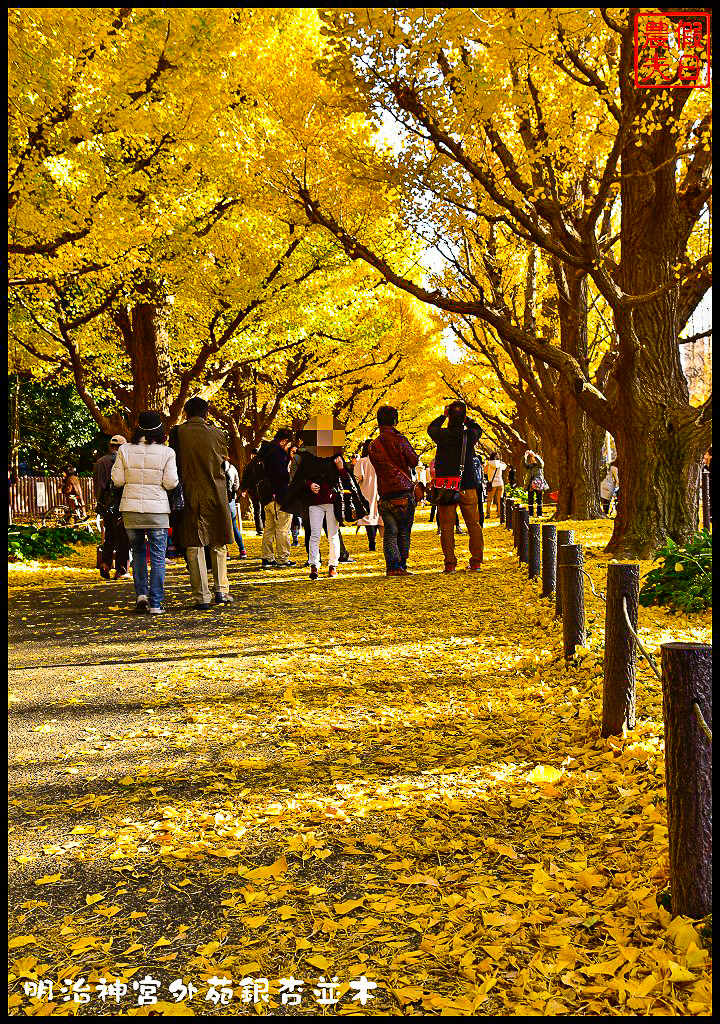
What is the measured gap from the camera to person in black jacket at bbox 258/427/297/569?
12.4 meters

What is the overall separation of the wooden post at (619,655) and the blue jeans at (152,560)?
5.42 metres

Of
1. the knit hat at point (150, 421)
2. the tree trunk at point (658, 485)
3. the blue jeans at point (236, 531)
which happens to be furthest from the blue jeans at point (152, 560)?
the tree trunk at point (658, 485)

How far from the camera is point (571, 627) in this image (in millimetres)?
6008

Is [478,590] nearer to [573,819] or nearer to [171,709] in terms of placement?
[171,709]

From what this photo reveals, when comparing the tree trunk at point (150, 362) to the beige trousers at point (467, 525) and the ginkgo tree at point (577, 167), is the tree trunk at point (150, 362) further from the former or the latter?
the beige trousers at point (467, 525)

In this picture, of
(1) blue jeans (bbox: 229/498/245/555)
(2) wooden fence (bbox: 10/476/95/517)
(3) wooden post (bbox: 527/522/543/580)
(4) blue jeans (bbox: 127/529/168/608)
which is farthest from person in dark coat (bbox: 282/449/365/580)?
(2) wooden fence (bbox: 10/476/95/517)

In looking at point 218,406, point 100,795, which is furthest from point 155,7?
point 218,406

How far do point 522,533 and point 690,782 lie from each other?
369 inches

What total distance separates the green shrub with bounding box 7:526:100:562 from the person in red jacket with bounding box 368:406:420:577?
6687mm

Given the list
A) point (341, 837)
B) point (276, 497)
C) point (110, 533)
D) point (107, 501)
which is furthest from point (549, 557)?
point (110, 533)

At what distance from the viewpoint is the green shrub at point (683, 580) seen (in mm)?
7582

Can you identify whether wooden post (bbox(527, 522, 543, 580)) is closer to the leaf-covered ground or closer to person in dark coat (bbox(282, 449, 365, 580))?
person in dark coat (bbox(282, 449, 365, 580))

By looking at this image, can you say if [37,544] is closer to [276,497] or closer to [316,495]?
[276,497]

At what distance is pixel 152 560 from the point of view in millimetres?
8984
